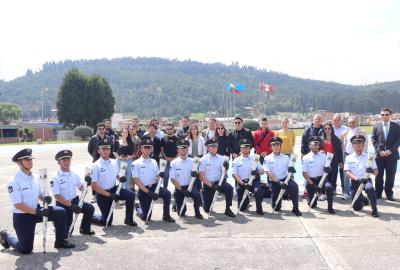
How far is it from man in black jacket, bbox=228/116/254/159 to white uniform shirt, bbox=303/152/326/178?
5.21 feet

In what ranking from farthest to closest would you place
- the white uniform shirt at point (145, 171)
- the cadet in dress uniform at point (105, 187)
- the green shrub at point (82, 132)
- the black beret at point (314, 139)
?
the green shrub at point (82, 132), the black beret at point (314, 139), the white uniform shirt at point (145, 171), the cadet in dress uniform at point (105, 187)

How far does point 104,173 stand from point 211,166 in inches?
90.0

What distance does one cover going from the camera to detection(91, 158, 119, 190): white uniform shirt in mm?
7758

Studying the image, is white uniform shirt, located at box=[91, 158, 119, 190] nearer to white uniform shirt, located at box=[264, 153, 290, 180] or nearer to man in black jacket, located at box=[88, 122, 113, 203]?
man in black jacket, located at box=[88, 122, 113, 203]

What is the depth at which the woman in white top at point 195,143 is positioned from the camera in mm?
10320

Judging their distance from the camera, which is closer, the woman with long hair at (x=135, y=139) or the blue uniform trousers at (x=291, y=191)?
the blue uniform trousers at (x=291, y=191)

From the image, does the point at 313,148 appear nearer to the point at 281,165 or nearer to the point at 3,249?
the point at 281,165

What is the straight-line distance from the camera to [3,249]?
6438 millimetres

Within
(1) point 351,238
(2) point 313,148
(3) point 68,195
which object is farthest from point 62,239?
(2) point 313,148

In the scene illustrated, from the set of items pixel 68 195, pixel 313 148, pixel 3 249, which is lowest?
pixel 3 249

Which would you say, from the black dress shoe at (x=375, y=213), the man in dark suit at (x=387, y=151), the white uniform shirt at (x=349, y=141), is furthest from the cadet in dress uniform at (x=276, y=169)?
the man in dark suit at (x=387, y=151)

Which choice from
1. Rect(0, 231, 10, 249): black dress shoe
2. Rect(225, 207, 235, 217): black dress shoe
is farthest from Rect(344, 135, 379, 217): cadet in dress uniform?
Rect(0, 231, 10, 249): black dress shoe

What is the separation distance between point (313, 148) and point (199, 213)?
2.88 meters

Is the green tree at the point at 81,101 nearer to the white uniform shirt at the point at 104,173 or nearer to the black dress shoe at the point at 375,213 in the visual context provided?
the white uniform shirt at the point at 104,173
